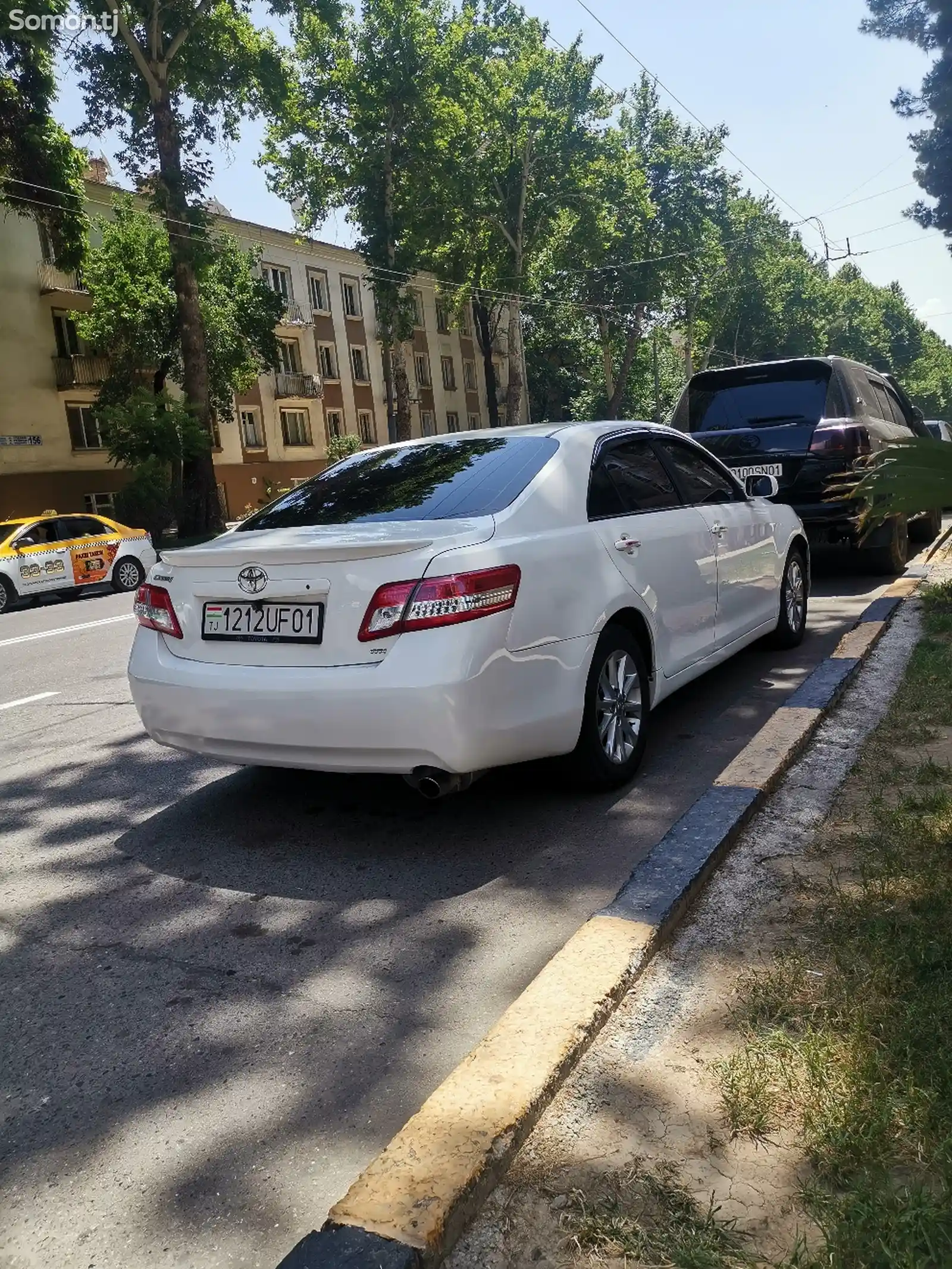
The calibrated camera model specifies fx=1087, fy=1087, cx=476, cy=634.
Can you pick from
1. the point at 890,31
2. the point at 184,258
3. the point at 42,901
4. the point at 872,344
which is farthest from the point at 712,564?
the point at 872,344

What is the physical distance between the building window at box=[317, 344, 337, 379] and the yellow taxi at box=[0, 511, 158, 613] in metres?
27.3

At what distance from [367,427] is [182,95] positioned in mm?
20294

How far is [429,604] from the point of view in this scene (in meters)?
3.64

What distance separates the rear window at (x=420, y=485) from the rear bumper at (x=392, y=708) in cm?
65

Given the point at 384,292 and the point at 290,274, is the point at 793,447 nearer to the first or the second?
the point at 384,292

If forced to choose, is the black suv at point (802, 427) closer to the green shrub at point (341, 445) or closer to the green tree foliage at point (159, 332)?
the green tree foliage at point (159, 332)

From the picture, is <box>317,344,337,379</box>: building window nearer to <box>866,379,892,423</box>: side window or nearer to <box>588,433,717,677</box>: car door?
<box>866,379,892,423</box>: side window

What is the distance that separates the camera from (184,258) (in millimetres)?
27828

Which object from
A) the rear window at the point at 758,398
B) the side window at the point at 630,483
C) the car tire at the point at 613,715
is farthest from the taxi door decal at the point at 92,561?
the car tire at the point at 613,715

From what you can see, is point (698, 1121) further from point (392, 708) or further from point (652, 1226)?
point (392, 708)

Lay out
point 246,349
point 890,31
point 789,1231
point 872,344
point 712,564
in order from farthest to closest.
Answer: point 872,344 < point 246,349 < point 890,31 < point 712,564 < point 789,1231

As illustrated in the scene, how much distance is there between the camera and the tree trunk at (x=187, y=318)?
2747 cm

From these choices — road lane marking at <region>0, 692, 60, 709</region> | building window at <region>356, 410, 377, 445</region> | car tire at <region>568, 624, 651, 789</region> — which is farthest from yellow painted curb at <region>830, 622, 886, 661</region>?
building window at <region>356, 410, 377, 445</region>

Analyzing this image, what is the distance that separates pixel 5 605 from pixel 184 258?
543 inches
